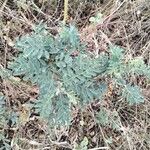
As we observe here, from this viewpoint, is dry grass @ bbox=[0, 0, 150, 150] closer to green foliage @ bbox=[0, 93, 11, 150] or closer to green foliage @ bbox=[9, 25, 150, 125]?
green foliage @ bbox=[0, 93, 11, 150]

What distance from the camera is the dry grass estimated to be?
1.89m

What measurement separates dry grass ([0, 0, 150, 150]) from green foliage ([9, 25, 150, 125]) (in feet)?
0.95

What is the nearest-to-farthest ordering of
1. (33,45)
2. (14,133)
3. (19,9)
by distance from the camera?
1. (33,45)
2. (14,133)
3. (19,9)

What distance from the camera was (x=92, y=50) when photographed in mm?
1990

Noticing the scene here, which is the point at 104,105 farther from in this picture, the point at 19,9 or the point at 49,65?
the point at 19,9

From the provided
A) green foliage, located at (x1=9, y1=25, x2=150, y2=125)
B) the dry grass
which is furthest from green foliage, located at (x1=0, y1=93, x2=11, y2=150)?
green foliage, located at (x1=9, y1=25, x2=150, y2=125)

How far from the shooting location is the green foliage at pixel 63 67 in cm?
151

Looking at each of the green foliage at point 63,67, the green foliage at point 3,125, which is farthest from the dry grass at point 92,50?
the green foliage at point 63,67

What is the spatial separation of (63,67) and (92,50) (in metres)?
0.48

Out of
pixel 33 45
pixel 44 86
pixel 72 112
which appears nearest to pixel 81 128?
pixel 72 112

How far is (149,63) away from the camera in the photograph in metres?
1.99

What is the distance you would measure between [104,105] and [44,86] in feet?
1.58

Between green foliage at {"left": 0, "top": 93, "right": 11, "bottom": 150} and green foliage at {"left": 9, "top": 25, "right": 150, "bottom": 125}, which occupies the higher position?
green foliage at {"left": 9, "top": 25, "right": 150, "bottom": 125}

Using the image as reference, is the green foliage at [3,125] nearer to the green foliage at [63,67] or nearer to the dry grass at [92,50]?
the dry grass at [92,50]
